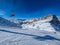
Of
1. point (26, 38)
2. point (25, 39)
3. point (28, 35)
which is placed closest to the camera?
point (25, 39)

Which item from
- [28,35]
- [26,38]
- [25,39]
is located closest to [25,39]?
[25,39]

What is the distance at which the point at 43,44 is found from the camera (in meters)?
3.58

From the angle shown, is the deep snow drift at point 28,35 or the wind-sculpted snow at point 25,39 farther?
the deep snow drift at point 28,35

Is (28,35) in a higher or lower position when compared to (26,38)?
higher

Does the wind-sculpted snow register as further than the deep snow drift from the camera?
No

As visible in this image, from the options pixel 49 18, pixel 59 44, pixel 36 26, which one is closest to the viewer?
pixel 59 44

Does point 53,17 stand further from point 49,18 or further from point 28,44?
point 28,44

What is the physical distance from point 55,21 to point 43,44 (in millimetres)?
7191

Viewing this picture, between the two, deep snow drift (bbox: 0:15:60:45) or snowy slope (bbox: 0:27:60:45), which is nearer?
snowy slope (bbox: 0:27:60:45)

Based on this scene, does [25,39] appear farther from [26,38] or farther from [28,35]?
[28,35]

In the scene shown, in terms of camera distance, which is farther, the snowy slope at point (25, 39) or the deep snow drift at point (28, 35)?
the deep snow drift at point (28, 35)

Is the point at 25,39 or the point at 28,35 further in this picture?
the point at 28,35

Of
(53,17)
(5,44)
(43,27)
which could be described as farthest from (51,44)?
(53,17)

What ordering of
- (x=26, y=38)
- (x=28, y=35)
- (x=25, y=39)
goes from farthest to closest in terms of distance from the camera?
(x=28, y=35) → (x=26, y=38) → (x=25, y=39)
